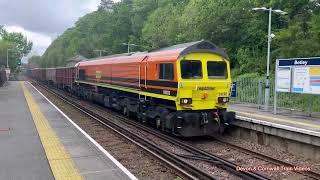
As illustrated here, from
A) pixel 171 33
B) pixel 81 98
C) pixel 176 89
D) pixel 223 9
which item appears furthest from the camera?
pixel 171 33

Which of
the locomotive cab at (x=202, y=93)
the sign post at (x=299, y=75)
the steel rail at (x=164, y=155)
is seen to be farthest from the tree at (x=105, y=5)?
the locomotive cab at (x=202, y=93)

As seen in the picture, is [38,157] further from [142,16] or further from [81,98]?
[142,16]

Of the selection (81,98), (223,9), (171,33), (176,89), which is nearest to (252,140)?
(176,89)

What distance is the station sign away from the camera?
1606 cm

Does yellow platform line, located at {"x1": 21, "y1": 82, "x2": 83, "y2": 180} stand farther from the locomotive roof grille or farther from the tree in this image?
the tree

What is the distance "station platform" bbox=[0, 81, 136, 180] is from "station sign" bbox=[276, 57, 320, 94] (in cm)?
855

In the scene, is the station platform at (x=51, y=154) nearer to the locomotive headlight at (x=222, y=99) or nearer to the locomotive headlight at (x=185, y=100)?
the locomotive headlight at (x=185, y=100)

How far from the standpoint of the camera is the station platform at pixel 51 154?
9719 millimetres

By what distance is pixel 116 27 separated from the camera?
92.6 m

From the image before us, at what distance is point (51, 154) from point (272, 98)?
1405cm

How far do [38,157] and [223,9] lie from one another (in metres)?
32.2

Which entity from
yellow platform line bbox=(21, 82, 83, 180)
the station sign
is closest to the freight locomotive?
the station sign

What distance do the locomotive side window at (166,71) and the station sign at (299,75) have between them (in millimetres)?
5412

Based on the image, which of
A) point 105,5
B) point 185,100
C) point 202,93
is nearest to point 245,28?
point 202,93
